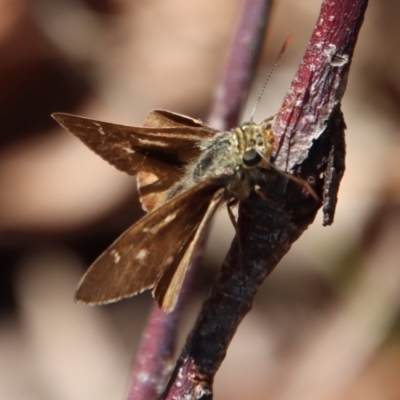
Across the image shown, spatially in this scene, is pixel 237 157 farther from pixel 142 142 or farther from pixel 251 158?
pixel 142 142

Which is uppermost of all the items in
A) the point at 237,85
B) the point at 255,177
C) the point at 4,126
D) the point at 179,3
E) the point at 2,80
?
the point at 179,3

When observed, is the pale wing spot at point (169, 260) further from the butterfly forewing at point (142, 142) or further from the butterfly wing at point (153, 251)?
the butterfly forewing at point (142, 142)

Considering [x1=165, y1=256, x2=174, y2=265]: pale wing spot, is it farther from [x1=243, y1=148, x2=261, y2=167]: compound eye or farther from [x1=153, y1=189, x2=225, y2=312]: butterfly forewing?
[x1=243, y1=148, x2=261, y2=167]: compound eye

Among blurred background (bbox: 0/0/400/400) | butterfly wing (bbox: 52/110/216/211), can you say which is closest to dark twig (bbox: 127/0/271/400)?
butterfly wing (bbox: 52/110/216/211)

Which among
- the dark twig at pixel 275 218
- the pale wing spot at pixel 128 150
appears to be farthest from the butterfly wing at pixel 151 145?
the dark twig at pixel 275 218

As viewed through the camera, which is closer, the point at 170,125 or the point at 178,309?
the point at 178,309

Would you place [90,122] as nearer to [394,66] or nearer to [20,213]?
[20,213]

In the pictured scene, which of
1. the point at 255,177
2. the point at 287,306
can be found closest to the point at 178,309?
the point at 255,177
